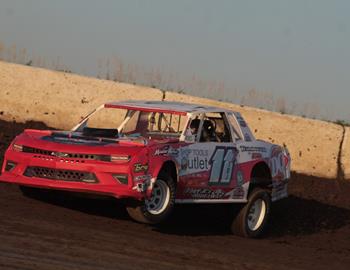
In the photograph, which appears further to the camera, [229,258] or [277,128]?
[277,128]

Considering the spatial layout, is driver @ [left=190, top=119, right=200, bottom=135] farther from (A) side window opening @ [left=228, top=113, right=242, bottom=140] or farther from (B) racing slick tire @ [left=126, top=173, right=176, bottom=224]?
(B) racing slick tire @ [left=126, top=173, right=176, bottom=224]

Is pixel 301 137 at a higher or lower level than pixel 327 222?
higher

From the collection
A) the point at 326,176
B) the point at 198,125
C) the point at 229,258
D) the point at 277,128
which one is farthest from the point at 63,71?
the point at 229,258

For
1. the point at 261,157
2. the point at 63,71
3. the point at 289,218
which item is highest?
the point at 63,71

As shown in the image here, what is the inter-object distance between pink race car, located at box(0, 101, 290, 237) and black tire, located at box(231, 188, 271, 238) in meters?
0.01

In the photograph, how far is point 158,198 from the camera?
965 cm

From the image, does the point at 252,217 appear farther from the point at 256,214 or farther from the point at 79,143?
the point at 79,143

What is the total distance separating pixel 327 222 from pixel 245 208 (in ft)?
7.19

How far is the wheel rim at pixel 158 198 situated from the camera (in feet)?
31.3

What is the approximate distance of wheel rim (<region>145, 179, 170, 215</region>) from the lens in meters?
9.55

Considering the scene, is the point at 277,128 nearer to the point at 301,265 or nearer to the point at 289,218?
the point at 289,218

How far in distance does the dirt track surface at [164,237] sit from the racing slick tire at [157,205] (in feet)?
0.59

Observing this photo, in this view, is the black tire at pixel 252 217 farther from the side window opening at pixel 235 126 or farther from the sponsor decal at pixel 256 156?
the side window opening at pixel 235 126

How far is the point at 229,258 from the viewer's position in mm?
8719
